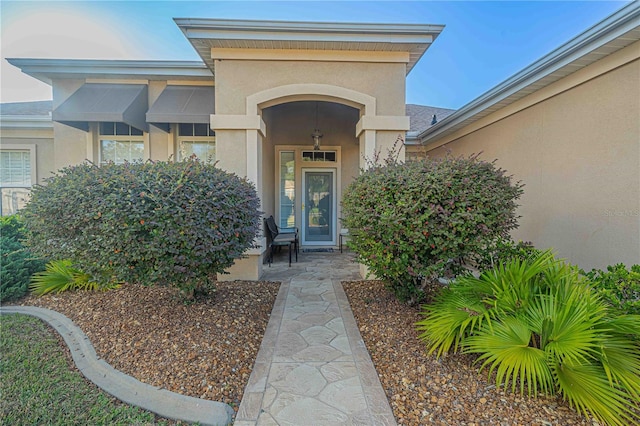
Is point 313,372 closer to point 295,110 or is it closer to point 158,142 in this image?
point 158,142

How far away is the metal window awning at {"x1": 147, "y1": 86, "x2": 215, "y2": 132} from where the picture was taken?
6250 millimetres

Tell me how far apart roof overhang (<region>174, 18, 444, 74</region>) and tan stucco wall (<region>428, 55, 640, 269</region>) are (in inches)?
96.0

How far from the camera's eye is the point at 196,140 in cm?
743

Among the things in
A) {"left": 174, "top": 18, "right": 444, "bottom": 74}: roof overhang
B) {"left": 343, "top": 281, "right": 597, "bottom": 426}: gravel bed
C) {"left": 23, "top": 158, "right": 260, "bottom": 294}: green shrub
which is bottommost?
{"left": 343, "top": 281, "right": 597, "bottom": 426}: gravel bed

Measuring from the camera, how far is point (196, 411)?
234 cm

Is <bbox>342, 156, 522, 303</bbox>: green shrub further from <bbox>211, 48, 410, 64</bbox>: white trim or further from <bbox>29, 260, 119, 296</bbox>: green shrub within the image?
<bbox>29, 260, 119, 296</bbox>: green shrub

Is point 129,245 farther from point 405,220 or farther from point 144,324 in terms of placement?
point 405,220

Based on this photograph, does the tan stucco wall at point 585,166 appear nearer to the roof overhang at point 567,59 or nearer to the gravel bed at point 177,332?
the roof overhang at point 567,59

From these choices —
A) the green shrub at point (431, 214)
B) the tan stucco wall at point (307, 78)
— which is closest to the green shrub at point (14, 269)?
the tan stucco wall at point (307, 78)

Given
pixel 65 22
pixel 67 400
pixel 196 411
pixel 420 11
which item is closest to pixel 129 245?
pixel 67 400

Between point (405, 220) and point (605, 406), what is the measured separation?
2.04m

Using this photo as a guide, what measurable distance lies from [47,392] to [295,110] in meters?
7.83

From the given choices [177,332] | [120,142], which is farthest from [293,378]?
[120,142]

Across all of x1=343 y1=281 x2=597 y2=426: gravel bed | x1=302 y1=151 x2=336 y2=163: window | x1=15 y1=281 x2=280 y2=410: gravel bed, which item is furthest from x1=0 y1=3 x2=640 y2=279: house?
x1=343 y1=281 x2=597 y2=426: gravel bed
